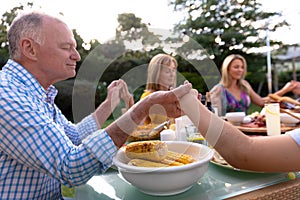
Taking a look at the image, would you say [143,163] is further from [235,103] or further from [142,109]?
[235,103]

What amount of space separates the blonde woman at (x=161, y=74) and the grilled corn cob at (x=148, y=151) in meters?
0.13

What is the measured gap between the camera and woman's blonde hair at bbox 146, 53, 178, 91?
0.84m

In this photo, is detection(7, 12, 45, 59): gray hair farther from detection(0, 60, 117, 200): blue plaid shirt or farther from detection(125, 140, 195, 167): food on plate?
detection(125, 140, 195, 167): food on plate

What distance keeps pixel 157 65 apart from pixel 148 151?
324 millimetres

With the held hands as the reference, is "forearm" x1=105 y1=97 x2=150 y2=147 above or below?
below

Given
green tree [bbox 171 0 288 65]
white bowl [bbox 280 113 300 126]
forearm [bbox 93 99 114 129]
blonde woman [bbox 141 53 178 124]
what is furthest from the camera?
green tree [bbox 171 0 288 65]

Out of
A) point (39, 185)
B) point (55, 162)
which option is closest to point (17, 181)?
point (39, 185)

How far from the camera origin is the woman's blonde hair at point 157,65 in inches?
33.2

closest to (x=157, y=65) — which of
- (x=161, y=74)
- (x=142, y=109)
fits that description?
(x=161, y=74)

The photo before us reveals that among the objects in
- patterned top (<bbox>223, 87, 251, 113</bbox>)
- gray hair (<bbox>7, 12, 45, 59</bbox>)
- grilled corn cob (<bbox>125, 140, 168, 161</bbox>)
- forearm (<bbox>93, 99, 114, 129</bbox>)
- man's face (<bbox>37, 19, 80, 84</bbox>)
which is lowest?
patterned top (<bbox>223, 87, 251, 113</bbox>)

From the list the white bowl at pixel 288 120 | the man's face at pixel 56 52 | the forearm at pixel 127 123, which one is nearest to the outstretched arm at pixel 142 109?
the forearm at pixel 127 123

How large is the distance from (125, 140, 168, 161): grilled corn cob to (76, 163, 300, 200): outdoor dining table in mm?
118

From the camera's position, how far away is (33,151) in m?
0.56

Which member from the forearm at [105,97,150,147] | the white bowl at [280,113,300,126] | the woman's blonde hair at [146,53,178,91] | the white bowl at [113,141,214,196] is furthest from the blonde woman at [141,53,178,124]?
the white bowl at [280,113,300,126]
